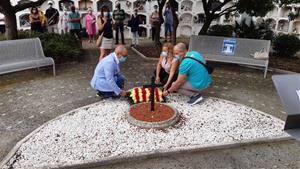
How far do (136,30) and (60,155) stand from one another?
7234 millimetres

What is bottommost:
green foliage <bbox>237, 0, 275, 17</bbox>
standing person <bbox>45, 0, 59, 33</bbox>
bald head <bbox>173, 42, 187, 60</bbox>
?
bald head <bbox>173, 42, 187, 60</bbox>

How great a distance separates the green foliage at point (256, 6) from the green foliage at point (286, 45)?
1.25 m

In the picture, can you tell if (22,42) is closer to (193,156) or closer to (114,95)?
(114,95)

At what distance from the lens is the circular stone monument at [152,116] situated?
148 inches

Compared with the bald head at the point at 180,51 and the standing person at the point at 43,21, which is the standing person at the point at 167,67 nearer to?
the bald head at the point at 180,51

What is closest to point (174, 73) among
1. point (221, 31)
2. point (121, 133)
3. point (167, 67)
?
point (167, 67)

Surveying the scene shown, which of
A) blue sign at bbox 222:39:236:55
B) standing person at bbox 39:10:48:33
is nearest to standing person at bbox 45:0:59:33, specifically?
standing person at bbox 39:10:48:33

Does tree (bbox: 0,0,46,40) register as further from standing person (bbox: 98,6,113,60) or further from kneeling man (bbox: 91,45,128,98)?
kneeling man (bbox: 91,45,128,98)

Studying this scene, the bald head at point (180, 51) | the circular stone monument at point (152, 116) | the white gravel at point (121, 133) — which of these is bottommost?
the white gravel at point (121, 133)

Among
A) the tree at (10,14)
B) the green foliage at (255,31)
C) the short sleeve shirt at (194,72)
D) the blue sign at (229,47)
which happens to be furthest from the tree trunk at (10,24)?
the green foliage at (255,31)

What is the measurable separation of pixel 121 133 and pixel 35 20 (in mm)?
6984

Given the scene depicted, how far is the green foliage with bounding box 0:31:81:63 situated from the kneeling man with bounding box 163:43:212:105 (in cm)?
367

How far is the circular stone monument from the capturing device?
375cm

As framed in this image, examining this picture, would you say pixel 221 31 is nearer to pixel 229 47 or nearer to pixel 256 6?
pixel 256 6
